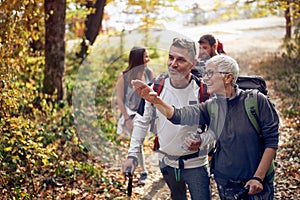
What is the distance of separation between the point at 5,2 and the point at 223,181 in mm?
3278

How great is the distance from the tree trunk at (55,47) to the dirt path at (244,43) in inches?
98.1

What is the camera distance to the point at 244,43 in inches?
859

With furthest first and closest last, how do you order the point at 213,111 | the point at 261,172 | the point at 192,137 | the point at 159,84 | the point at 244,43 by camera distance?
1. the point at 244,43
2. the point at 159,84
3. the point at 192,137
4. the point at 213,111
5. the point at 261,172

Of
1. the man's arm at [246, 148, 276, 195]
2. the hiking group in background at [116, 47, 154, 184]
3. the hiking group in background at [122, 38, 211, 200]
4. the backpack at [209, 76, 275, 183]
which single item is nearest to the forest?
the hiking group in background at [116, 47, 154, 184]

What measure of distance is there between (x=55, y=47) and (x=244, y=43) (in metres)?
16.0

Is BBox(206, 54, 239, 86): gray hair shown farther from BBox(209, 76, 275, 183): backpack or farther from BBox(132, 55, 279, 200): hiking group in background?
BBox(209, 76, 275, 183): backpack

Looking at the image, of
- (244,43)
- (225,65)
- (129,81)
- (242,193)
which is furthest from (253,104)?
(244,43)

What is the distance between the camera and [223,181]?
3.01 m

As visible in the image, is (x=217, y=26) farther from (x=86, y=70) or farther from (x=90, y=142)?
(x=90, y=142)

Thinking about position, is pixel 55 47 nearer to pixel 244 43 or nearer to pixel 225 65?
pixel 225 65

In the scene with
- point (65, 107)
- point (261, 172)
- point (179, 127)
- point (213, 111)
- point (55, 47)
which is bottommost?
point (65, 107)

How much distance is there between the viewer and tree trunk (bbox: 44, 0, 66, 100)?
7361 mm

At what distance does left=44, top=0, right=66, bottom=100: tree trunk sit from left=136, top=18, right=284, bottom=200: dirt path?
249 cm

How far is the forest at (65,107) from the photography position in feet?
15.2
